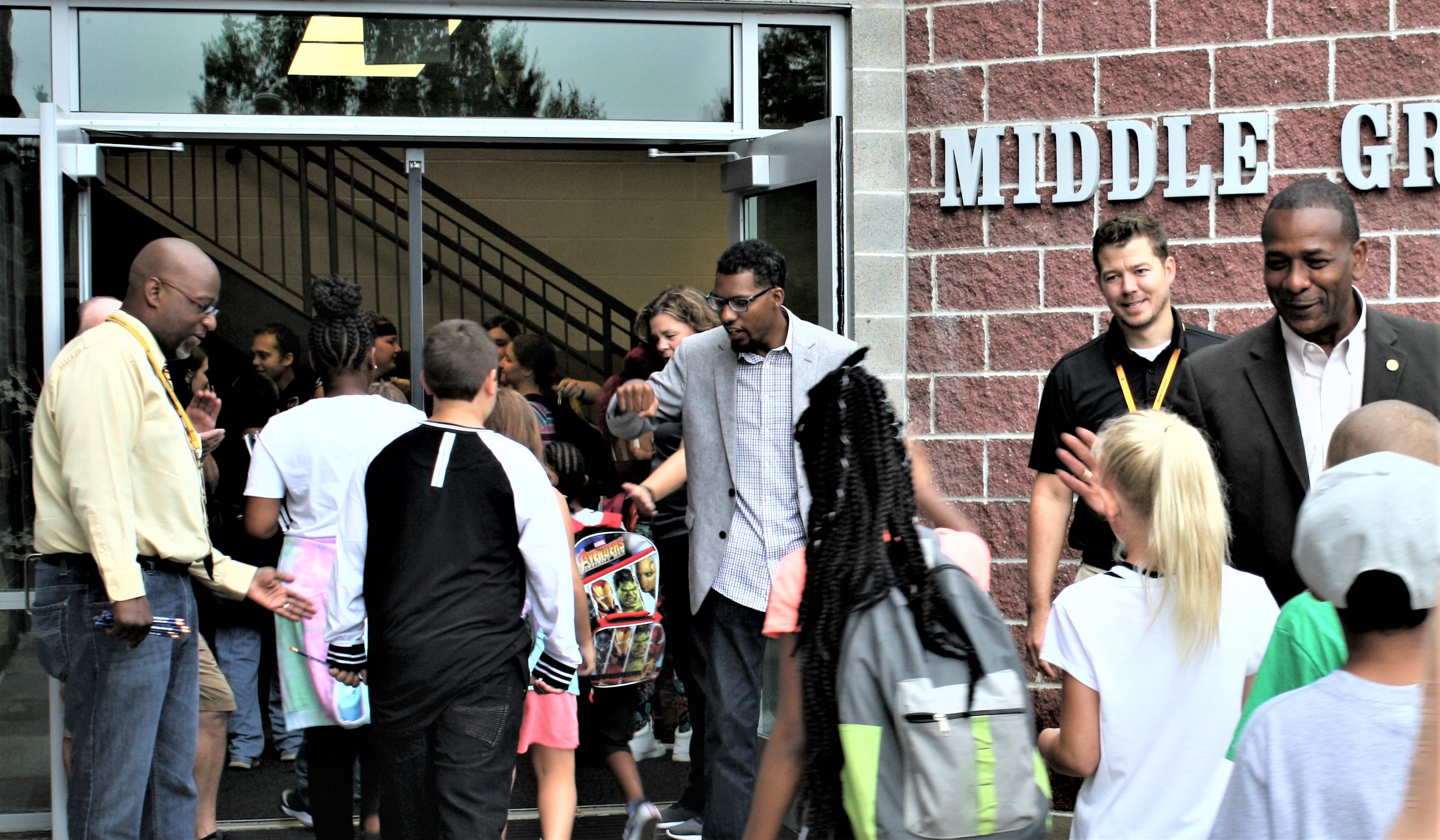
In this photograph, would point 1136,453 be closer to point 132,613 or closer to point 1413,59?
point 132,613

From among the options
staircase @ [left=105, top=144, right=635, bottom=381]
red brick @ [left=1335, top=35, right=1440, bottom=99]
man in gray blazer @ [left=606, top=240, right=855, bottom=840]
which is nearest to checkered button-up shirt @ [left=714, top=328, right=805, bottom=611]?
man in gray blazer @ [left=606, top=240, right=855, bottom=840]

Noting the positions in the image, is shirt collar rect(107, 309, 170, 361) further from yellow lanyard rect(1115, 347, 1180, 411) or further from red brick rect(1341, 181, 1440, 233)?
red brick rect(1341, 181, 1440, 233)

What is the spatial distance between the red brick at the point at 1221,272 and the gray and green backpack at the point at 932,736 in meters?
3.30

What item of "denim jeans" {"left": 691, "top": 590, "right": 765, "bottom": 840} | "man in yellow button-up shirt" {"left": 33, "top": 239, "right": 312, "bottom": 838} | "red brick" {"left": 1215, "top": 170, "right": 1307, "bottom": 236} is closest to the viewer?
"man in yellow button-up shirt" {"left": 33, "top": 239, "right": 312, "bottom": 838}

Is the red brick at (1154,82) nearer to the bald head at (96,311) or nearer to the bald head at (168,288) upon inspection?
the bald head at (168,288)

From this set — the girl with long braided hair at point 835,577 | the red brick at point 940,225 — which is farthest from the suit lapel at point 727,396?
the girl with long braided hair at point 835,577

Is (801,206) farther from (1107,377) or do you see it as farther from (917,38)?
(1107,377)

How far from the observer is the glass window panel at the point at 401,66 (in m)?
5.38

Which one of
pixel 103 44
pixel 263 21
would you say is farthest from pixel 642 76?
pixel 103 44

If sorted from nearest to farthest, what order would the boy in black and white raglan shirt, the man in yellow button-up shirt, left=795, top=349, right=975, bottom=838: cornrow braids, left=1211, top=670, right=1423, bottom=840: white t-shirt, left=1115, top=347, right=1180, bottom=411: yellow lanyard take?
left=1211, top=670, right=1423, bottom=840: white t-shirt, left=795, top=349, right=975, bottom=838: cornrow braids, the boy in black and white raglan shirt, the man in yellow button-up shirt, left=1115, top=347, right=1180, bottom=411: yellow lanyard

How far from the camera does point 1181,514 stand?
8.39 ft

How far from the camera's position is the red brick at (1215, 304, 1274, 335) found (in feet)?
16.8

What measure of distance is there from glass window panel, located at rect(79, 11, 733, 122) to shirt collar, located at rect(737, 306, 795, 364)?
161 centimetres

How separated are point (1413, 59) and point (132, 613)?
189 inches
